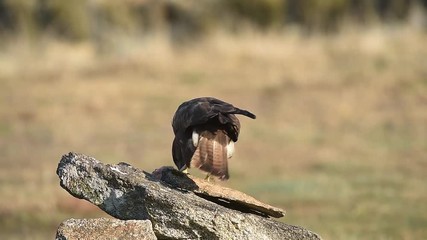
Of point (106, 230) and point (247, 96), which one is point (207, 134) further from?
point (247, 96)

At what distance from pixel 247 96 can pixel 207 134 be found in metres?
19.7

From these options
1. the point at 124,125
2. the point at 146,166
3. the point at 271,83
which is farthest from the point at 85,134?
the point at 271,83

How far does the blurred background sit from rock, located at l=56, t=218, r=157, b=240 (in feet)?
19.0

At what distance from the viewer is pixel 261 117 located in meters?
25.9

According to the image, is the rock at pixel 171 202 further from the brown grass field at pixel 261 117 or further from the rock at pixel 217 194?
the brown grass field at pixel 261 117

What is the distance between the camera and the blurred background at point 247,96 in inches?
656

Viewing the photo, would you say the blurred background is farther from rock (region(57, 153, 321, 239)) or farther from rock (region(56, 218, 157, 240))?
rock (region(56, 218, 157, 240))

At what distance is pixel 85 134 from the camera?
24.1 meters

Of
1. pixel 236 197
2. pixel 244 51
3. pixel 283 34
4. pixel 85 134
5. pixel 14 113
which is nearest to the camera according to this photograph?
pixel 236 197

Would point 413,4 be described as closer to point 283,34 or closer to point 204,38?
point 283,34

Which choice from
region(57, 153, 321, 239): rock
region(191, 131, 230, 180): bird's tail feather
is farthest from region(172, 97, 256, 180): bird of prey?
region(57, 153, 321, 239): rock

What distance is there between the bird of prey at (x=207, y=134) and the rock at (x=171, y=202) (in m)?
0.24

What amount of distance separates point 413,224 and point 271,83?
14417mm

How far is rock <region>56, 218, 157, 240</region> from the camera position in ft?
23.9
